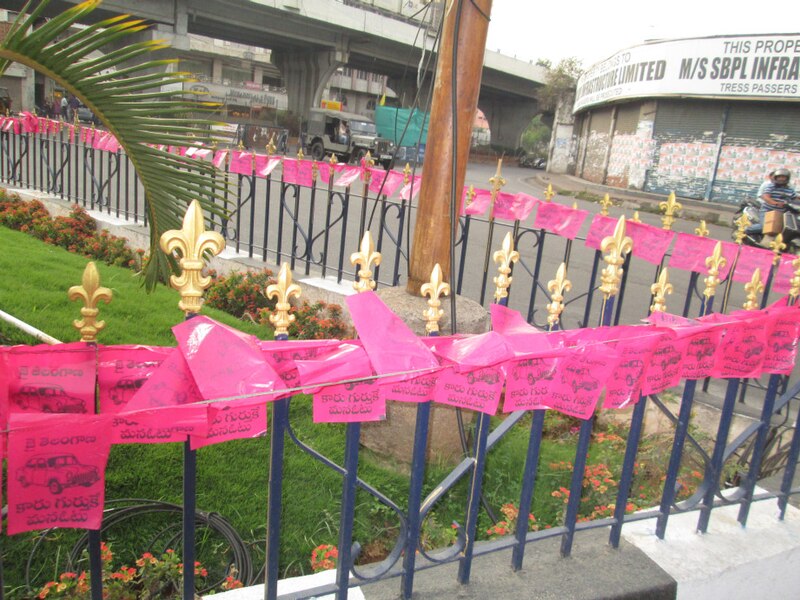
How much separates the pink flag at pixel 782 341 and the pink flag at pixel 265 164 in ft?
15.9

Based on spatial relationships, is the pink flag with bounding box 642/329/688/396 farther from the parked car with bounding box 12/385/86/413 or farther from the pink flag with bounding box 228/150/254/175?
the pink flag with bounding box 228/150/254/175

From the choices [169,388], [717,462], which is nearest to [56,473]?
[169,388]

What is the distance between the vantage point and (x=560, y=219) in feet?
18.1

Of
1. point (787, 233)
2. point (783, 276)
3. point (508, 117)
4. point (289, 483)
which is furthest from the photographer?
point (508, 117)

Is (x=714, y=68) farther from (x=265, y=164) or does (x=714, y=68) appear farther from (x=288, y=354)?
(x=288, y=354)

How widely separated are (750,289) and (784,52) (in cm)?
1798

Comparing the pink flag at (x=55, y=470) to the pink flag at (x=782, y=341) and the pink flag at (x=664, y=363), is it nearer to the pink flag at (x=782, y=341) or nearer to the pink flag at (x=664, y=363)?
the pink flag at (x=664, y=363)

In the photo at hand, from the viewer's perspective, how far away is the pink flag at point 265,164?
6.29 meters

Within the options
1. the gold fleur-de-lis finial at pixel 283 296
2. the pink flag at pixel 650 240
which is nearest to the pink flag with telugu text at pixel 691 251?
the pink flag at pixel 650 240

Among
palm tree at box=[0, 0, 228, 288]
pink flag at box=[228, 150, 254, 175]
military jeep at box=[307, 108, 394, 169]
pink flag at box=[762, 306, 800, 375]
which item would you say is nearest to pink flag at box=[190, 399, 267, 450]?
palm tree at box=[0, 0, 228, 288]

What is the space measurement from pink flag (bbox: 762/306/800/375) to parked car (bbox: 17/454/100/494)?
2.32 m

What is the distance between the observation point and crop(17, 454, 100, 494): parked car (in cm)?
124

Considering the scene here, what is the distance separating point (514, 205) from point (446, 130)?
8.37 feet

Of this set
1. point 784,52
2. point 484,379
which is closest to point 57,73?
point 484,379
